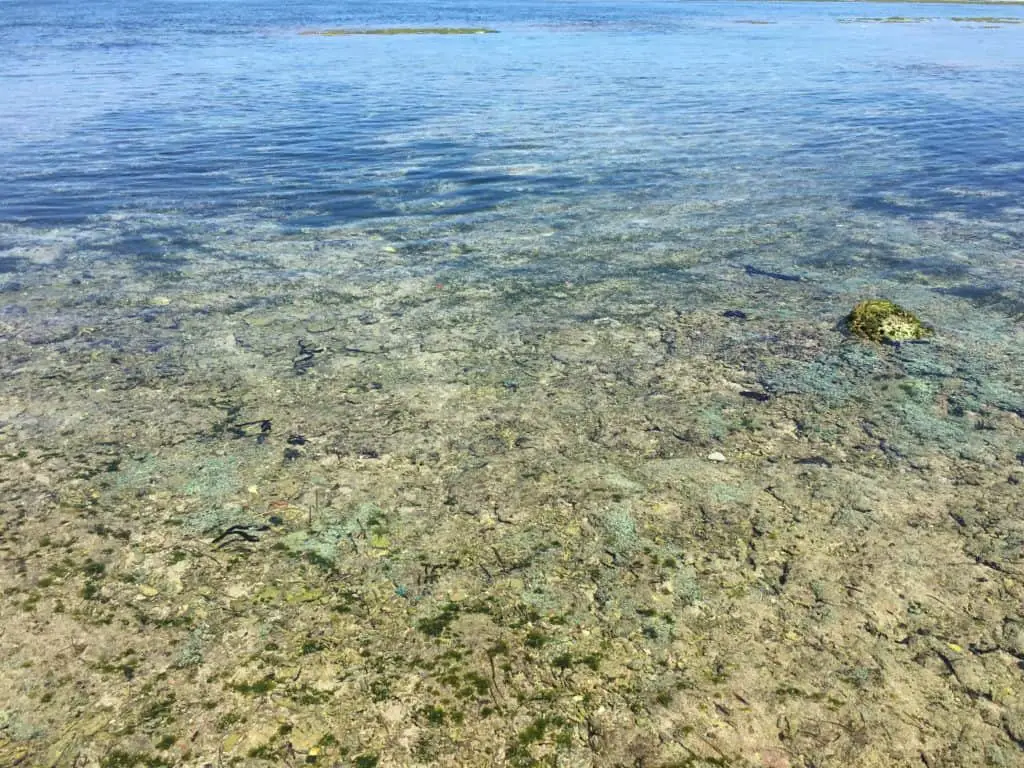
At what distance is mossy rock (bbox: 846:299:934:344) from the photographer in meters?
7.21

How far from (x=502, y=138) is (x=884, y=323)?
41.0ft

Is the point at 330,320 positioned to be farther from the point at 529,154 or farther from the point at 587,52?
the point at 587,52

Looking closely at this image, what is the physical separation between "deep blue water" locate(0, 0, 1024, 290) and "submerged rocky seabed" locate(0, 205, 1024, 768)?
3499mm

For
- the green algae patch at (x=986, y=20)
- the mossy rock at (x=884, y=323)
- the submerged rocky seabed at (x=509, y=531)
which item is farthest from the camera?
the green algae patch at (x=986, y=20)

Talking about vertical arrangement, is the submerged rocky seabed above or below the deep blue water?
above

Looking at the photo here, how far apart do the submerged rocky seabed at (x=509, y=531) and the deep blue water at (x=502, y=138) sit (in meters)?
3.50

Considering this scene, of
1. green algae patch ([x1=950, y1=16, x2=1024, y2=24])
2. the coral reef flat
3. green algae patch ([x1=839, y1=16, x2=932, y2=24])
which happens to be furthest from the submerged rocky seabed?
green algae patch ([x1=950, y1=16, x2=1024, y2=24])

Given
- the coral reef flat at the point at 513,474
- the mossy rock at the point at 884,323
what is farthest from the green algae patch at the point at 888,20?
the mossy rock at the point at 884,323

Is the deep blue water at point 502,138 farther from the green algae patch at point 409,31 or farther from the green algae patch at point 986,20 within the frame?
the green algae patch at point 986,20

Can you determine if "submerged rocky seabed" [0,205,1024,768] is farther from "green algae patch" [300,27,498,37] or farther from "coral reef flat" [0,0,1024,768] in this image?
"green algae patch" [300,27,498,37]

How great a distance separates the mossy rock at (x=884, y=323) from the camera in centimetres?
721

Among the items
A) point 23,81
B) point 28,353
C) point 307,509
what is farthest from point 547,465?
point 23,81

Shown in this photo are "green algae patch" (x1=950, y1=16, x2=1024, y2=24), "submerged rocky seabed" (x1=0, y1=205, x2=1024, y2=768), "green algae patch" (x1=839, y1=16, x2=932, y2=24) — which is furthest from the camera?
"green algae patch" (x1=839, y1=16, x2=932, y2=24)

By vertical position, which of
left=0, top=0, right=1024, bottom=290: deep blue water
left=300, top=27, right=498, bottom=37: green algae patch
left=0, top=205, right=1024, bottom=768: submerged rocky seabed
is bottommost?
left=300, top=27, right=498, bottom=37: green algae patch
